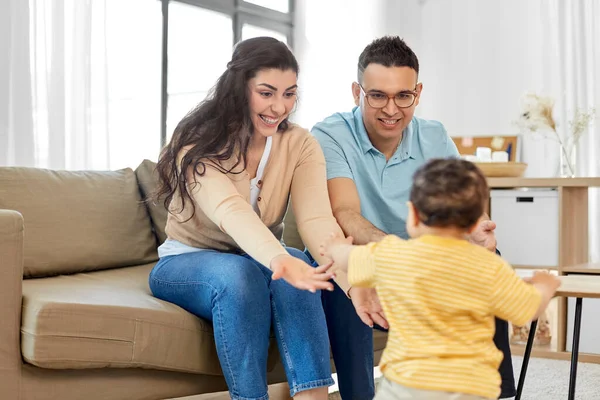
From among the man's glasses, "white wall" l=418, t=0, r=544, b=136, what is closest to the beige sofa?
the man's glasses

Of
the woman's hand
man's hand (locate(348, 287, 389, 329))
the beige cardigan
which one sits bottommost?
man's hand (locate(348, 287, 389, 329))

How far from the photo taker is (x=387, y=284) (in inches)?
51.0

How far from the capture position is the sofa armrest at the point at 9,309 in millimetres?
1749

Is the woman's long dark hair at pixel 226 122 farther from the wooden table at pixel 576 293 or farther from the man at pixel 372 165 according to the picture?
the wooden table at pixel 576 293

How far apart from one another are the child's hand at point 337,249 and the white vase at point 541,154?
3538mm

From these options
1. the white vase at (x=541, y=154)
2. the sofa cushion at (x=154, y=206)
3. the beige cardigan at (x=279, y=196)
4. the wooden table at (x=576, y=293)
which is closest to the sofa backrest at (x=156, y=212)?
the sofa cushion at (x=154, y=206)

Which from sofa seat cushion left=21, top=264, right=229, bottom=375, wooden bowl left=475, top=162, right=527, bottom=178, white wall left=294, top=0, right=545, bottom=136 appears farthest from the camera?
white wall left=294, top=0, right=545, bottom=136

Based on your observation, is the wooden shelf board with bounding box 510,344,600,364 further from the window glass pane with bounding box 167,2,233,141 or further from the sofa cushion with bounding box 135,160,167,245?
the window glass pane with bounding box 167,2,233,141

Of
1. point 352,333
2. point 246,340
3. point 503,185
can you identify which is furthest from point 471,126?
point 246,340

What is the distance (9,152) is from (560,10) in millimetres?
3275

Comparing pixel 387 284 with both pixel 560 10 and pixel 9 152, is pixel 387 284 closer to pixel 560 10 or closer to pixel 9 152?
pixel 9 152

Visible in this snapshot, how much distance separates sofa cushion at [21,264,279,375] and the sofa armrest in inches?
0.8

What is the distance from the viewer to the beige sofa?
1.75 meters

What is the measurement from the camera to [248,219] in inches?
69.8
